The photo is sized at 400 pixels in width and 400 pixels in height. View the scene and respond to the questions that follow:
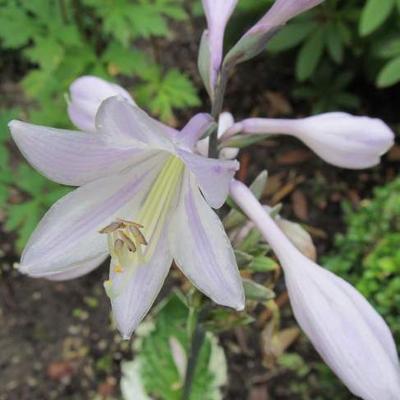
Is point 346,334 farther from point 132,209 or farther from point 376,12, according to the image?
point 376,12

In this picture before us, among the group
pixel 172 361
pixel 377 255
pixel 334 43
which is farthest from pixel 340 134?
pixel 334 43

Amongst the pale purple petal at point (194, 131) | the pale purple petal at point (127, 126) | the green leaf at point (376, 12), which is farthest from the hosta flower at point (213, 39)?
the green leaf at point (376, 12)

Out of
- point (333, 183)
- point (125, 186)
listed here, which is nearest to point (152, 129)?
point (125, 186)

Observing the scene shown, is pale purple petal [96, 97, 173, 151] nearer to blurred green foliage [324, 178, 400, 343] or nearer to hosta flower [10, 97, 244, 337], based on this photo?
hosta flower [10, 97, 244, 337]

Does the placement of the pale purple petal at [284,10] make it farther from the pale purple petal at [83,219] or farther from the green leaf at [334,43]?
the green leaf at [334,43]

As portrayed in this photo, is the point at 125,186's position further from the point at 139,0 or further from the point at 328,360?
the point at 139,0
